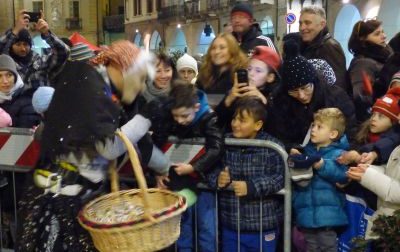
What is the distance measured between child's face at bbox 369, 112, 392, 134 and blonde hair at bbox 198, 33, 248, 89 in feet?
3.34

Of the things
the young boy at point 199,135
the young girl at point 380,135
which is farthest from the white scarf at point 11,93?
the young girl at point 380,135

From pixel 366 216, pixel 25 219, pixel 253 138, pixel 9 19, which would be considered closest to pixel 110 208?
pixel 25 219

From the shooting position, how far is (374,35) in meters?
4.70

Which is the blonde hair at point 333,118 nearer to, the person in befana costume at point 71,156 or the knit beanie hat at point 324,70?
the knit beanie hat at point 324,70

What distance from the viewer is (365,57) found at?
468 centimetres

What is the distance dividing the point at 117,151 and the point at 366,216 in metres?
1.70

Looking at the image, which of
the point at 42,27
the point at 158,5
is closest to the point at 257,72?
the point at 42,27

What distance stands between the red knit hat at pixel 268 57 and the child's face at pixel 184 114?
802mm

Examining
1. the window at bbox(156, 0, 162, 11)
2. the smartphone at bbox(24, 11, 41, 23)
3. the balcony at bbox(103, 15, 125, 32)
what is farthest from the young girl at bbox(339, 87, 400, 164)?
the window at bbox(156, 0, 162, 11)

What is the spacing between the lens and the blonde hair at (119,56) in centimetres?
300

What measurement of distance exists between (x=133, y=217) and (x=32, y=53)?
356 centimetres

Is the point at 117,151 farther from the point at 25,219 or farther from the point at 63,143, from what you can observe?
the point at 25,219

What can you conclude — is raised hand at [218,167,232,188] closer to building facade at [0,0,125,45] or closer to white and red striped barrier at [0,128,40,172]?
white and red striped barrier at [0,128,40,172]

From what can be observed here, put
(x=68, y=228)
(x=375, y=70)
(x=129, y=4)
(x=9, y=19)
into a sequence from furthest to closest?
1. (x=129, y=4)
2. (x=9, y=19)
3. (x=375, y=70)
4. (x=68, y=228)
